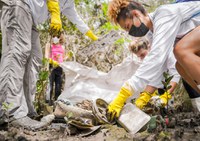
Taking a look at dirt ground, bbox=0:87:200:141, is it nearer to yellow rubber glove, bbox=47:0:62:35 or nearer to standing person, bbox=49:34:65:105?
yellow rubber glove, bbox=47:0:62:35

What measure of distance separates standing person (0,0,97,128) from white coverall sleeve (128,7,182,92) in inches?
32.9

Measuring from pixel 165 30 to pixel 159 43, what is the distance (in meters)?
0.11

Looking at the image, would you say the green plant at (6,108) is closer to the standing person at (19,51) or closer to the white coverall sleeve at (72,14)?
the standing person at (19,51)

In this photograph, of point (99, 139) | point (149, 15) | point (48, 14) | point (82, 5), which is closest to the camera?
point (99, 139)

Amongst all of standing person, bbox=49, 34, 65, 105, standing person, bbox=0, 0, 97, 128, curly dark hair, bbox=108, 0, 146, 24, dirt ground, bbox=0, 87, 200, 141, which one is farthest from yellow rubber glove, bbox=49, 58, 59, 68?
dirt ground, bbox=0, 87, 200, 141

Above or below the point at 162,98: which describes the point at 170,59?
above

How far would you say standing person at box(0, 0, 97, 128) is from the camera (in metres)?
2.16

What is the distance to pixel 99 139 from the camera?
1.94 meters

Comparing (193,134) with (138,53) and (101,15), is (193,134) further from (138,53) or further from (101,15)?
(101,15)

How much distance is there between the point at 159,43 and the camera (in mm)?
2244

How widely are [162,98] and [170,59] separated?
0.60 metres

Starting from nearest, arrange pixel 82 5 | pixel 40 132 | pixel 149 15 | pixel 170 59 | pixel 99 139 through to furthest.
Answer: pixel 99 139
pixel 40 132
pixel 149 15
pixel 170 59
pixel 82 5

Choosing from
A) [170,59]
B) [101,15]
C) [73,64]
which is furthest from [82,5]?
[170,59]

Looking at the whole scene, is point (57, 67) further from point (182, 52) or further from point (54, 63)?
point (182, 52)
